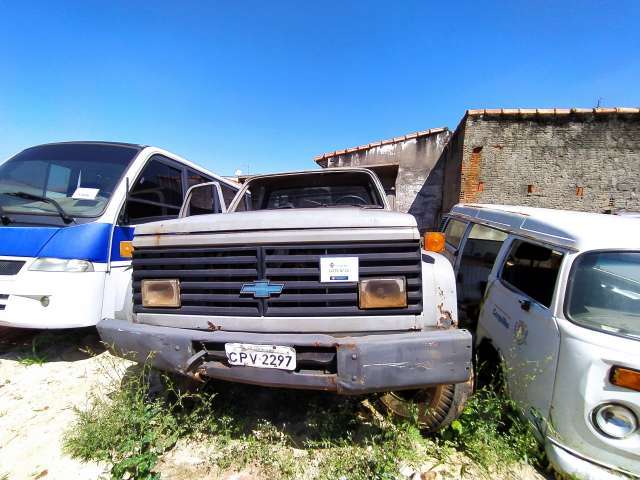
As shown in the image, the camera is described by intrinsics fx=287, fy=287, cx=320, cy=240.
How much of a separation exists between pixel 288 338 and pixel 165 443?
1222mm

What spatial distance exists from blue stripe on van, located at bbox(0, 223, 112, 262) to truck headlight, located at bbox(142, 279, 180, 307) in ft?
4.69

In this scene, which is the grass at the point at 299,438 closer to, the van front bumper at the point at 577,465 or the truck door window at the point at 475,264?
the van front bumper at the point at 577,465

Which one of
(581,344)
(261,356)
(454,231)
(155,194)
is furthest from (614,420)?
(155,194)

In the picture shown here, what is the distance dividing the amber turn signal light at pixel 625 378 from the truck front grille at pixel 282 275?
1.06m

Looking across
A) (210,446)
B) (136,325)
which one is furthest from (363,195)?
(210,446)

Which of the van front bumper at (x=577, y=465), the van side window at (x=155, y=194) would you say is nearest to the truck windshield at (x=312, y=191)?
the van side window at (x=155, y=194)

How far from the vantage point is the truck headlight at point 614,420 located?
62.3 inches

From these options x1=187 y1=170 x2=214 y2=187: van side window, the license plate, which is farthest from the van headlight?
the license plate

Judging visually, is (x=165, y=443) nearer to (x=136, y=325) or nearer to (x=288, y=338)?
(x=136, y=325)

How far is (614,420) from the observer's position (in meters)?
1.62

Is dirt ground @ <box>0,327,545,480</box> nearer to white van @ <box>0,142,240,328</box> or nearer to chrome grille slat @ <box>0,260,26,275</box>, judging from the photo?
white van @ <box>0,142,240,328</box>

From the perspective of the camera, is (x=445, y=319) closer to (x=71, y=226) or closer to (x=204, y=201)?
(x=71, y=226)

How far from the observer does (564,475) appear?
68.1 inches

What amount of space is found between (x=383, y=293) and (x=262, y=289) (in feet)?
2.56
